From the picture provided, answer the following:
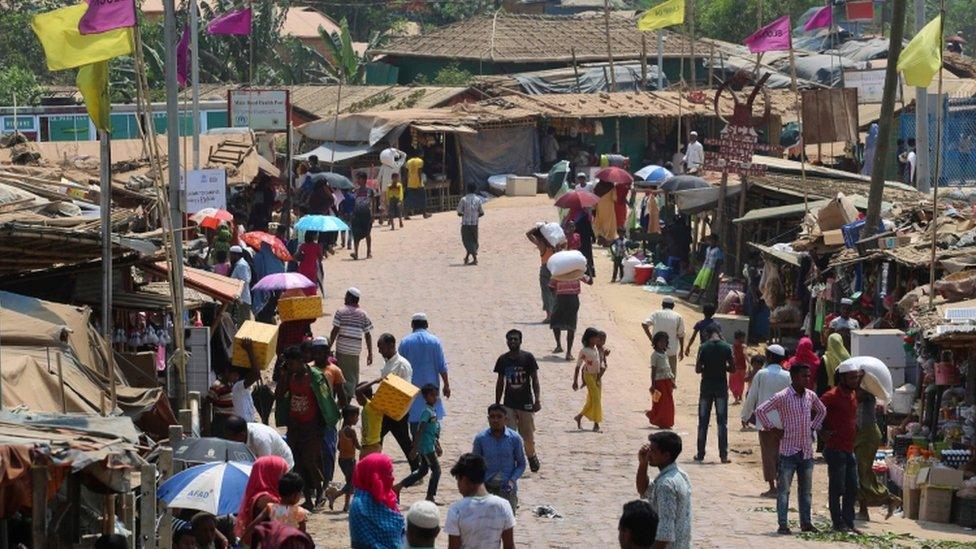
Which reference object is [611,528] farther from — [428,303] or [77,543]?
[428,303]

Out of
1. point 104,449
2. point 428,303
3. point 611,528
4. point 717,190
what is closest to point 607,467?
point 611,528

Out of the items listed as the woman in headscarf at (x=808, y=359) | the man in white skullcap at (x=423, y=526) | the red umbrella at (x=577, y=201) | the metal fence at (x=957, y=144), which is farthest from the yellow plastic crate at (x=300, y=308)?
the metal fence at (x=957, y=144)

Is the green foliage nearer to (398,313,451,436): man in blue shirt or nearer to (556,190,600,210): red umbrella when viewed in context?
(556,190,600,210): red umbrella

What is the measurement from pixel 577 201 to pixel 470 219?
2802 mm

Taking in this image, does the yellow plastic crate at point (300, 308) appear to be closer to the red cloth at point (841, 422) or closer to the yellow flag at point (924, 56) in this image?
the red cloth at point (841, 422)

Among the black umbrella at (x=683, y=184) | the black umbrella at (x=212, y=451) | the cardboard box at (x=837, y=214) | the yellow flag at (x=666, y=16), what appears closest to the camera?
the black umbrella at (x=212, y=451)

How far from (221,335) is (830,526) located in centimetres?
651

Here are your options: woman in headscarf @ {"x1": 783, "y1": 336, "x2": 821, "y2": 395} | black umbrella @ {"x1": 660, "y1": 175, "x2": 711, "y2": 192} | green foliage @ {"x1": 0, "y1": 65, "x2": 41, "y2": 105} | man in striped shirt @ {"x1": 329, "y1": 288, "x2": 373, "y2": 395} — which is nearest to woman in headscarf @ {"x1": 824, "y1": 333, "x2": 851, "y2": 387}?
woman in headscarf @ {"x1": 783, "y1": 336, "x2": 821, "y2": 395}

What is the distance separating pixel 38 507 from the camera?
10336mm

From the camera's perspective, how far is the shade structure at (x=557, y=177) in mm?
41094

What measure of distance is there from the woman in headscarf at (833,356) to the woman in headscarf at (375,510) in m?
8.00

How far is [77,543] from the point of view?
1140 cm

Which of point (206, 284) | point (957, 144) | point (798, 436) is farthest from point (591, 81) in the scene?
point (798, 436)

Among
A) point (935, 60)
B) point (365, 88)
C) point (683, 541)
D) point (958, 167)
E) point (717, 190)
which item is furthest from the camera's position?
point (365, 88)
